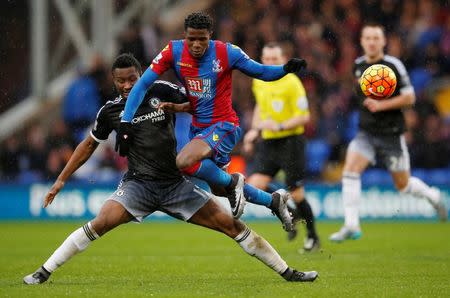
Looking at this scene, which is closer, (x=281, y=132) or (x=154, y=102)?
(x=154, y=102)

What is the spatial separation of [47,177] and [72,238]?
1106 cm

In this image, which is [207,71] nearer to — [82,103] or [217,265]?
[217,265]

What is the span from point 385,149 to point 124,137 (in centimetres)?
479

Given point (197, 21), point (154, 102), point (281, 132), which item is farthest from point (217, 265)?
point (197, 21)

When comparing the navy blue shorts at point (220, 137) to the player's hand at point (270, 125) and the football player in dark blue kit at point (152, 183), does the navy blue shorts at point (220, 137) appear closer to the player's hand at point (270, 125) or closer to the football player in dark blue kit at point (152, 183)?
the football player in dark blue kit at point (152, 183)

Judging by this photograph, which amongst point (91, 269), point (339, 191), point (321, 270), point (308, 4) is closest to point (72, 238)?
point (91, 269)

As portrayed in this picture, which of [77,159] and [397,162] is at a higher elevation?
[77,159]

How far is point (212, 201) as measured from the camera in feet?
28.6

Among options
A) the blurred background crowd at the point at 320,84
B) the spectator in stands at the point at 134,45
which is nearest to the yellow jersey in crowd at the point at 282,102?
the blurred background crowd at the point at 320,84

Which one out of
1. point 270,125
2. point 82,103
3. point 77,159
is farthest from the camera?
point 82,103

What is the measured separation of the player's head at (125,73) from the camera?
342 inches

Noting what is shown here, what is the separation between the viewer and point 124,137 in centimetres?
846

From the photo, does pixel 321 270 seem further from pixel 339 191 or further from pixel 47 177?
pixel 47 177

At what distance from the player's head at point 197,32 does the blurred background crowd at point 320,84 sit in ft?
31.0
